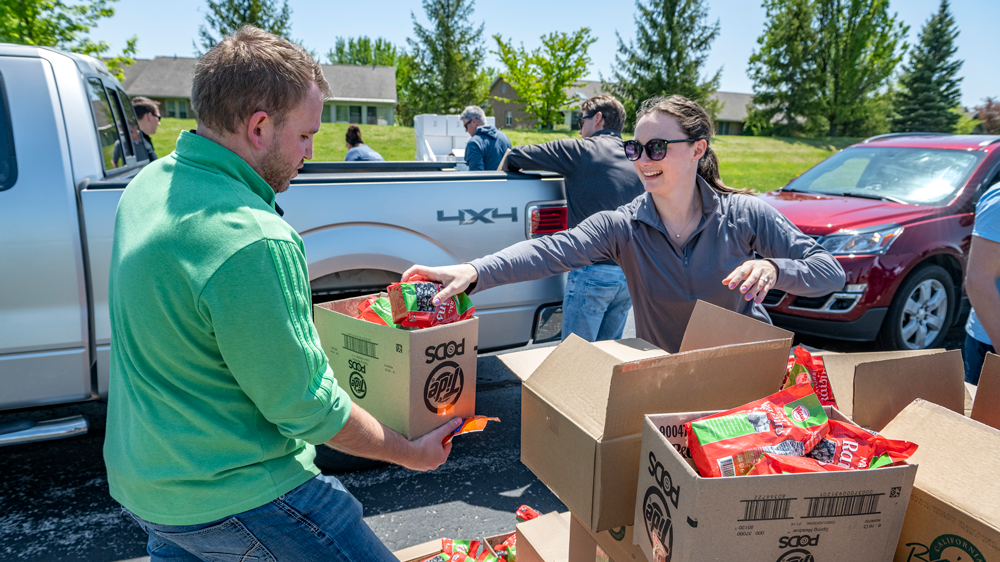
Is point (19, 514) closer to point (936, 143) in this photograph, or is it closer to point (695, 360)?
point (695, 360)

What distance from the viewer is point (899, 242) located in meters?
4.93

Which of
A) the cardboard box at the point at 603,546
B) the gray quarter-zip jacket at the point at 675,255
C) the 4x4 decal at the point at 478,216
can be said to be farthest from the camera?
the 4x4 decal at the point at 478,216

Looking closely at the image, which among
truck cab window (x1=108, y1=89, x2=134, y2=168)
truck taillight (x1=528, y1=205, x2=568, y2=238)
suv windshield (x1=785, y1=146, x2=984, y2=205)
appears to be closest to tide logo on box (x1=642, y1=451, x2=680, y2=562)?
truck taillight (x1=528, y1=205, x2=568, y2=238)

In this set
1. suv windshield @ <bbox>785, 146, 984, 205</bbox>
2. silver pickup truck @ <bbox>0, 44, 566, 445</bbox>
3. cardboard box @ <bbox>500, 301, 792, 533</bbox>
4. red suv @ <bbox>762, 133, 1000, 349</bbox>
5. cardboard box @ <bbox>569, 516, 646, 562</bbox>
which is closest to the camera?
cardboard box @ <bbox>500, 301, 792, 533</bbox>

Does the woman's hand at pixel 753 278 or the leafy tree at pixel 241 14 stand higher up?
the leafy tree at pixel 241 14

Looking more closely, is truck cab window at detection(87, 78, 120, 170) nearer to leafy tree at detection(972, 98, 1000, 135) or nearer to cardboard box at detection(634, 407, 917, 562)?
cardboard box at detection(634, 407, 917, 562)

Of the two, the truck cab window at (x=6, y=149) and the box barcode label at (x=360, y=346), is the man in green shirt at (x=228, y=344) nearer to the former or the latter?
the box barcode label at (x=360, y=346)

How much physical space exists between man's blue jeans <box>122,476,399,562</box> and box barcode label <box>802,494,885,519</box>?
3.04ft

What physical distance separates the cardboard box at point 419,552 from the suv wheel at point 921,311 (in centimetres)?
439

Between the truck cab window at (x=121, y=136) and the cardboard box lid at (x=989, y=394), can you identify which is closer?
the cardboard box lid at (x=989, y=394)

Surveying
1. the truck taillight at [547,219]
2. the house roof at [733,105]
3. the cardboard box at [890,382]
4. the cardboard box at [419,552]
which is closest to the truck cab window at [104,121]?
the truck taillight at [547,219]

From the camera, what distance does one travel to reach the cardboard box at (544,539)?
1913 mm

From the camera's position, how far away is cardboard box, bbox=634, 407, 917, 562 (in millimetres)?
1080

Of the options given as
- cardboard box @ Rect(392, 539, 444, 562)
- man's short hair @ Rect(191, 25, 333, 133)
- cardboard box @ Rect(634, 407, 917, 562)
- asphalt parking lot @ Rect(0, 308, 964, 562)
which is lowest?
asphalt parking lot @ Rect(0, 308, 964, 562)
